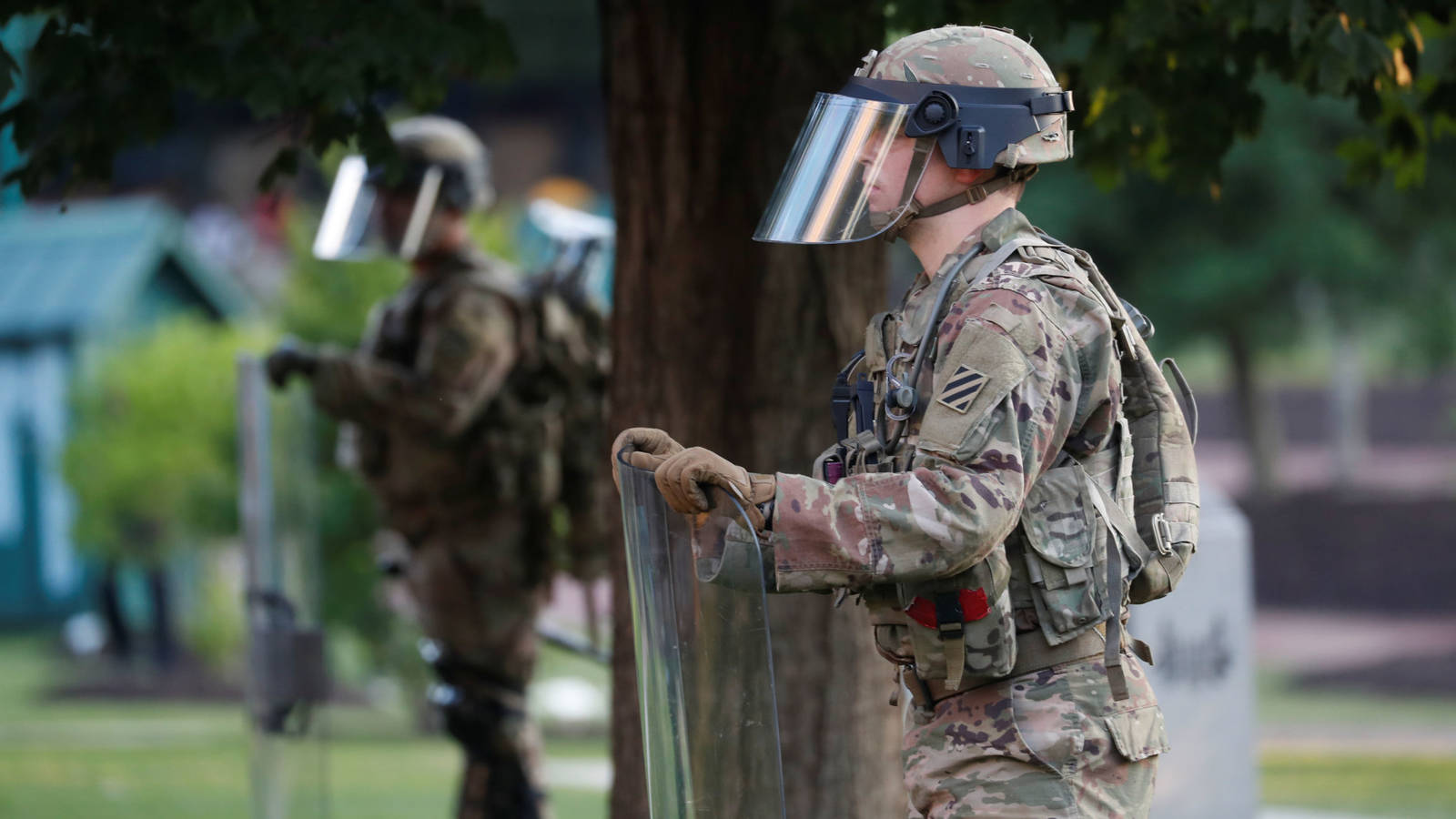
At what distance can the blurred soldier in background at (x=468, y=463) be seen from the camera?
243 inches

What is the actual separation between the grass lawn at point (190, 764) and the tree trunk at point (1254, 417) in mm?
8603

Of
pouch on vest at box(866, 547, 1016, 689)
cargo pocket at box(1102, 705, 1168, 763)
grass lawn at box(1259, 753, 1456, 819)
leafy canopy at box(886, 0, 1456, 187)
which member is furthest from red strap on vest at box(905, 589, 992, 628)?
grass lawn at box(1259, 753, 1456, 819)

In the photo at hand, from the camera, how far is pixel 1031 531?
267 centimetres

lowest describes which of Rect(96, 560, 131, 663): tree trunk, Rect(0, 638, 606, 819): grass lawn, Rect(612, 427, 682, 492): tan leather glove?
Rect(96, 560, 131, 663): tree trunk

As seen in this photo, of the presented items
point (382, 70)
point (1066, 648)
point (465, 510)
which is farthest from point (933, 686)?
point (465, 510)

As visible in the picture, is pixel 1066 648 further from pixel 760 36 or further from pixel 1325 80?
pixel 760 36

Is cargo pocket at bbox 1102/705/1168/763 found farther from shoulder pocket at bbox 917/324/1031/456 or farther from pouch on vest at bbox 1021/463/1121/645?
shoulder pocket at bbox 917/324/1031/456

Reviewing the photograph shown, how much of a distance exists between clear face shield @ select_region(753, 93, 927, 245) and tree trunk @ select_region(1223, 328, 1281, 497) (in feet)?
49.7

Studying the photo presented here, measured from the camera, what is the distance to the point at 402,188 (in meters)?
6.18

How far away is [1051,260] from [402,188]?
3818 mm

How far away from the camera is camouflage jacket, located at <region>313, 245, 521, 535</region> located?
18.6 ft

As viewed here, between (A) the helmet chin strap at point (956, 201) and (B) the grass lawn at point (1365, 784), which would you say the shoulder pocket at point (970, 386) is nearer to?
(A) the helmet chin strap at point (956, 201)

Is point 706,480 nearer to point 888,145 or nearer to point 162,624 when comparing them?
point 888,145

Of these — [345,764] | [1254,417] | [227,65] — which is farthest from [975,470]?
[1254,417]
